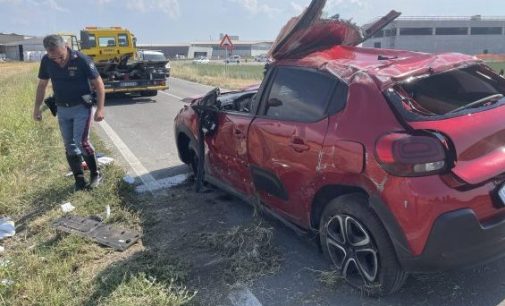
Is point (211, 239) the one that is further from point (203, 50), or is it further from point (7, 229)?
point (203, 50)

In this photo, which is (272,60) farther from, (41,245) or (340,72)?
(41,245)

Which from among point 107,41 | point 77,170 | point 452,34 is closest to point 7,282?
point 77,170

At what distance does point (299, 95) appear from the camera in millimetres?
3545

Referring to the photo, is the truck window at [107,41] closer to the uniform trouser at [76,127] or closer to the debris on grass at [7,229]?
the uniform trouser at [76,127]

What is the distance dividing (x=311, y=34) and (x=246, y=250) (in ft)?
6.20

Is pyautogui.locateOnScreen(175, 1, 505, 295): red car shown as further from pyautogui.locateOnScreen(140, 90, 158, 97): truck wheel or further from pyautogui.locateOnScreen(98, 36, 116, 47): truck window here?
pyautogui.locateOnScreen(98, 36, 116, 47): truck window

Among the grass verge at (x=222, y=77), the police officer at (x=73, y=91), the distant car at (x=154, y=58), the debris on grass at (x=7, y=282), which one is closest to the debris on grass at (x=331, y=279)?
the debris on grass at (x=7, y=282)

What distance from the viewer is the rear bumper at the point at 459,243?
257cm

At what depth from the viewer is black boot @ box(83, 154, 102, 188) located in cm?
559

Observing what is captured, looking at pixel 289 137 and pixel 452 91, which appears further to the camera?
pixel 289 137

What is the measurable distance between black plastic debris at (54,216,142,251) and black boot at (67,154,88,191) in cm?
97

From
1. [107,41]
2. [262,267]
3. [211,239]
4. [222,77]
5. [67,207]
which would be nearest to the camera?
[262,267]

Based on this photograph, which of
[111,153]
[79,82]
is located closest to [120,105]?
[111,153]

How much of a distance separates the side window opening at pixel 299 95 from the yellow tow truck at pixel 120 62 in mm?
11876
